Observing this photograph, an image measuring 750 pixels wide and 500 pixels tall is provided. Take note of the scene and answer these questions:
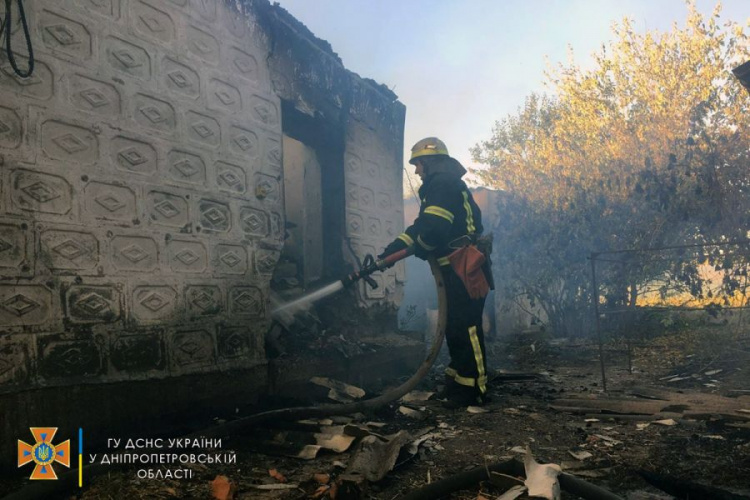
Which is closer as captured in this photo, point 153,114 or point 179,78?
point 153,114

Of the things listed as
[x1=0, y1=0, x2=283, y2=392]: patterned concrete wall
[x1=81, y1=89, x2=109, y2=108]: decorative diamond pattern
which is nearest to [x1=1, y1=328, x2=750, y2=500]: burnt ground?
[x1=0, y1=0, x2=283, y2=392]: patterned concrete wall

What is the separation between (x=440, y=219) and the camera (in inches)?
177

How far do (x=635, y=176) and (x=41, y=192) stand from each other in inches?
348

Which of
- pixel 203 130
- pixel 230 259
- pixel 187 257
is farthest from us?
pixel 230 259

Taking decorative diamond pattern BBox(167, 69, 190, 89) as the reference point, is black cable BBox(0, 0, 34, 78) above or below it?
below

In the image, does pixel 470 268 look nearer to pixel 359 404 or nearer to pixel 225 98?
pixel 359 404

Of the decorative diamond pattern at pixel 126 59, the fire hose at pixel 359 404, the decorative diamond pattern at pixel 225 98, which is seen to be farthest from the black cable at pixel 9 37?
the fire hose at pixel 359 404

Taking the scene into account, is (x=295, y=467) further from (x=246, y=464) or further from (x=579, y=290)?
(x=579, y=290)

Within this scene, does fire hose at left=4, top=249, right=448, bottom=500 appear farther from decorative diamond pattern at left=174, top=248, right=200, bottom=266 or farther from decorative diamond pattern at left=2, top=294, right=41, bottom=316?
decorative diamond pattern at left=174, top=248, right=200, bottom=266

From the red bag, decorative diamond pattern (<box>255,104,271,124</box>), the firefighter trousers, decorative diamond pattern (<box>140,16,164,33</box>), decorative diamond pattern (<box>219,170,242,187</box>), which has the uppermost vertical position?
decorative diamond pattern (<box>140,16,164,33</box>)

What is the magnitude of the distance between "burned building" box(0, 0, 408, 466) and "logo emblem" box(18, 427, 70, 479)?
7cm

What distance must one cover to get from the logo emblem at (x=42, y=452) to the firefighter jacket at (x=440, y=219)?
9.59 ft

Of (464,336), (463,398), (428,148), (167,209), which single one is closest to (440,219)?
(428,148)

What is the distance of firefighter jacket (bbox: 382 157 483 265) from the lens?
4508mm
